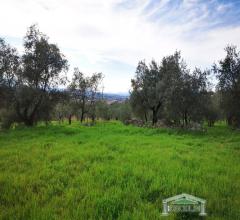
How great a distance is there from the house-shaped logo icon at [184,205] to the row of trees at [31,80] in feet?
92.0

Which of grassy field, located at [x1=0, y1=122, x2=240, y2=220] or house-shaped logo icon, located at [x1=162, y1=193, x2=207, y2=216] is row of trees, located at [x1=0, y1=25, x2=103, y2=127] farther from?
house-shaped logo icon, located at [x1=162, y1=193, x2=207, y2=216]

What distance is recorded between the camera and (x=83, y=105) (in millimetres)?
54125

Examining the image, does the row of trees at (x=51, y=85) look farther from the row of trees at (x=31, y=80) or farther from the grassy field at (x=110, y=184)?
the grassy field at (x=110, y=184)

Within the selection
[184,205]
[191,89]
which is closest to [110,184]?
[184,205]

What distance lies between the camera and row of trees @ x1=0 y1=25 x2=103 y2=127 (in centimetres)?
3059

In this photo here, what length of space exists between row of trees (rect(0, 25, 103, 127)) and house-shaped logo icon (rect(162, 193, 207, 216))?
92.0ft

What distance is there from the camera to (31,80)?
3303cm

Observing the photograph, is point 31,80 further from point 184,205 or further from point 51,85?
point 184,205

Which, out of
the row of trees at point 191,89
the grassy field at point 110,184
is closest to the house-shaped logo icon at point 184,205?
the grassy field at point 110,184

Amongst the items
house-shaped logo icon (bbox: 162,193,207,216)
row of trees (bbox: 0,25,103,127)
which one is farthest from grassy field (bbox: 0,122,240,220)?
row of trees (bbox: 0,25,103,127)

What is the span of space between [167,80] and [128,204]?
31.9 metres

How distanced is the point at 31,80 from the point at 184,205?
102ft

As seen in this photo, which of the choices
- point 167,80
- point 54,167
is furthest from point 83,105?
point 54,167

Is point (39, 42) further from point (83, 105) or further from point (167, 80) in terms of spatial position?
point (83, 105)
